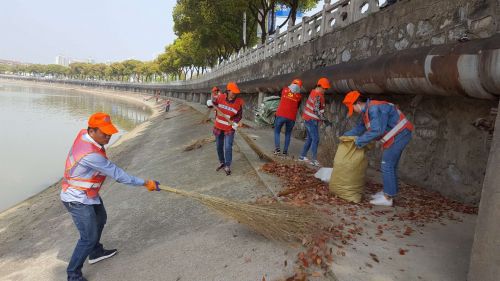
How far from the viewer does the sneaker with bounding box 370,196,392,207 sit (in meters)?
5.01

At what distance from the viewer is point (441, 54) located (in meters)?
4.53

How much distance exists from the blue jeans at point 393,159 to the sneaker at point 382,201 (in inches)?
4.1

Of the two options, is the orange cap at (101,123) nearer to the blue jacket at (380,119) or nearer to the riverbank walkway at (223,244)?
the riverbank walkway at (223,244)

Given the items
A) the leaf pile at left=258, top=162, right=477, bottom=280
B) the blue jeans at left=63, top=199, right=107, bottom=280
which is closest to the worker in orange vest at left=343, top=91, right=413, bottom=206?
the leaf pile at left=258, top=162, right=477, bottom=280

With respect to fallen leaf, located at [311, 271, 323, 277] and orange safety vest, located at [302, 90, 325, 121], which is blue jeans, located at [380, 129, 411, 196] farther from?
orange safety vest, located at [302, 90, 325, 121]

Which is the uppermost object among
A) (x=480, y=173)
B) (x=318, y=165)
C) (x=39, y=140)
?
(x=480, y=173)

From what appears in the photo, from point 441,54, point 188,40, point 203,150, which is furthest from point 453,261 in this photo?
point 188,40

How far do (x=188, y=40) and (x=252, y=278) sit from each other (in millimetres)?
45172

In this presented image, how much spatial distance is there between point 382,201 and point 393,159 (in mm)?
644

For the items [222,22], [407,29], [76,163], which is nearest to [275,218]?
[76,163]

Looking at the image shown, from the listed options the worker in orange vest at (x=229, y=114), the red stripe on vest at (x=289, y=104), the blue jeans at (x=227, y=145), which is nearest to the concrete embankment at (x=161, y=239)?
the blue jeans at (x=227, y=145)

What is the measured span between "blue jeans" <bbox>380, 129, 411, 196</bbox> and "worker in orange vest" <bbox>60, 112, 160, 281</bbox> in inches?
117

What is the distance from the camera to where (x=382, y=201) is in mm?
5023

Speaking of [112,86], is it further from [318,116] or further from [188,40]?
[318,116]
